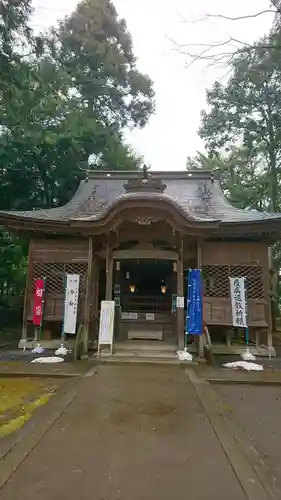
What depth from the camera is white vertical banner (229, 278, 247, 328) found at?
9.46 m

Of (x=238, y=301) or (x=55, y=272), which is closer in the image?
(x=238, y=301)

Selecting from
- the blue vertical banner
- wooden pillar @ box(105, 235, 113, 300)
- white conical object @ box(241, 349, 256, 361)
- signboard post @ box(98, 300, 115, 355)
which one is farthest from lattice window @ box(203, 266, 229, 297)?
signboard post @ box(98, 300, 115, 355)

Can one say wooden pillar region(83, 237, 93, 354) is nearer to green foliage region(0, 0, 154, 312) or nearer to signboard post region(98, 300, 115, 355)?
signboard post region(98, 300, 115, 355)

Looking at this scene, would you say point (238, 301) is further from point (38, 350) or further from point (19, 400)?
point (19, 400)

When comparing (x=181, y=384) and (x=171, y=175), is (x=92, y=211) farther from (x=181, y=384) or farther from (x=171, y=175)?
(x=181, y=384)

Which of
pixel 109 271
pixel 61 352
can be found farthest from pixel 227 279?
pixel 61 352

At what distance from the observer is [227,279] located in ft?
32.9

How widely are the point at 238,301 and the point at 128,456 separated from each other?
6924mm

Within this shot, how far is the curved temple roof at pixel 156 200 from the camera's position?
928 cm

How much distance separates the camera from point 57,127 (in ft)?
55.3

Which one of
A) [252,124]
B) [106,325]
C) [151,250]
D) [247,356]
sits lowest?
[247,356]

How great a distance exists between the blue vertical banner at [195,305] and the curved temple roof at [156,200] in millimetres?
1448

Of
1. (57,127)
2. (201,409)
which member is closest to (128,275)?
(57,127)

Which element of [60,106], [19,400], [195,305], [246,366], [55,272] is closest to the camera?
[19,400]
